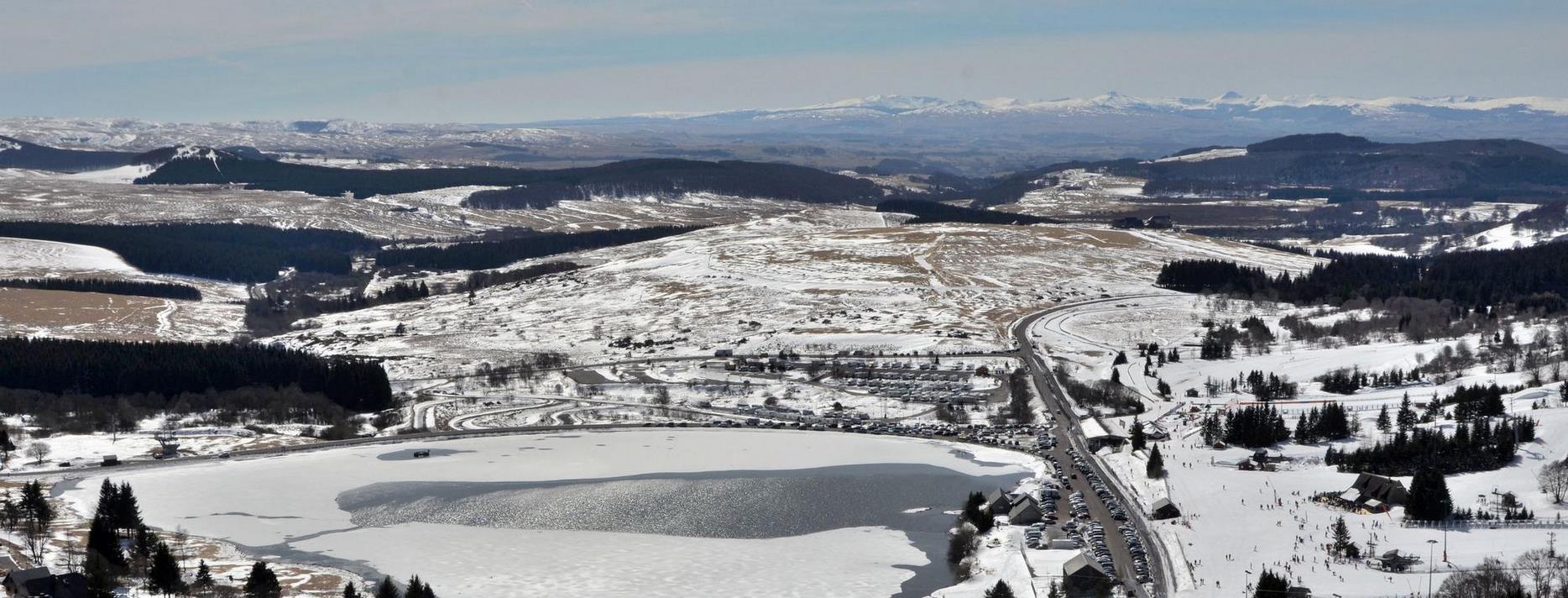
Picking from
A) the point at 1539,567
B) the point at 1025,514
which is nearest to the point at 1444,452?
the point at 1539,567

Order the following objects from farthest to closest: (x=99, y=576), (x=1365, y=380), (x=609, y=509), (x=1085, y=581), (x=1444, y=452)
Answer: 1. (x=1365, y=380)
2. (x=1444, y=452)
3. (x=609, y=509)
4. (x=1085, y=581)
5. (x=99, y=576)

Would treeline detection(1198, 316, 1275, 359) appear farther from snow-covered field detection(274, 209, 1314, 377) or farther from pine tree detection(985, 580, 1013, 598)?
pine tree detection(985, 580, 1013, 598)

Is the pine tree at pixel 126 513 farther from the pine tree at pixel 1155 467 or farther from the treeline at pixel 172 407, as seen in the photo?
the pine tree at pixel 1155 467

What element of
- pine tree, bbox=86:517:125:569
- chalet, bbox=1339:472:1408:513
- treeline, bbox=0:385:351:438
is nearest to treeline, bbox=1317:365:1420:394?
chalet, bbox=1339:472:1408:513

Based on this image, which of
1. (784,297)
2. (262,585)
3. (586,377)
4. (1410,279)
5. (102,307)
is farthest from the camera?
(1410,279)

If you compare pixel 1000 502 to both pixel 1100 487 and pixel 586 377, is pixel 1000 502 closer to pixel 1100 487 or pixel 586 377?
pixel 1100 487

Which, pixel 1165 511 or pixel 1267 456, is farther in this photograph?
pixel 1267 456

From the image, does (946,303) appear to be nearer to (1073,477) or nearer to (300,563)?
(1073,477)
